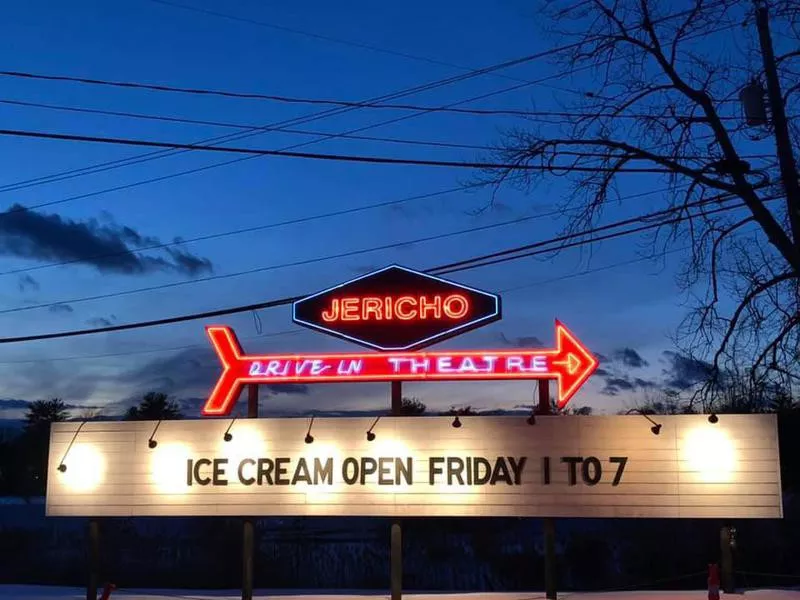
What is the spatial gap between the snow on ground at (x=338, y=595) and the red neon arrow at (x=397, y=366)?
4.18m

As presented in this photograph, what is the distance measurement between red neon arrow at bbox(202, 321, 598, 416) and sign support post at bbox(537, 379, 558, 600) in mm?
339

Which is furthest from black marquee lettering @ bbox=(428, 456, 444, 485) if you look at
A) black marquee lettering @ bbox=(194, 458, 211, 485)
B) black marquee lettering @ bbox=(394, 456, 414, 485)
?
black marquee lettering @ bbox=(194, 458, 211, 485)

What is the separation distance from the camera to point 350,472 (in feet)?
56.3

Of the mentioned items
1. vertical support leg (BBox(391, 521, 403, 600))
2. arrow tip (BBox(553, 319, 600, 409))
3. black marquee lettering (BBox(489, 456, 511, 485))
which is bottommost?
vertical support leg (BBox(391, 521, 403, 600))

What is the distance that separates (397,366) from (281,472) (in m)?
3.09

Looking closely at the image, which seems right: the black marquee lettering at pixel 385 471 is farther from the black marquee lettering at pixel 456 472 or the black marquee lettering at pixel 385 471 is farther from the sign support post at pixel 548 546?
the sign support post at pixel 548 546

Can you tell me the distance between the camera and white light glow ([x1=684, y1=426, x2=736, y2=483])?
1631cm

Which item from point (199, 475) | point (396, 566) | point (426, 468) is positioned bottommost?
point (396, 566)

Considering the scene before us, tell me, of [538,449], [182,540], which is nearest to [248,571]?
[538,449]

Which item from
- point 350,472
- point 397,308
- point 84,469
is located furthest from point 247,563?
point 397,308

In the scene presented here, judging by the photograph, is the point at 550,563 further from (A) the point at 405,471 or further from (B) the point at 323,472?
(B) the point at 323,472

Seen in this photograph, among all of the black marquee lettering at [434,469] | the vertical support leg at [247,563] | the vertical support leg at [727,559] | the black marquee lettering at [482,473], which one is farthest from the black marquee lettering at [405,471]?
the vertical support leg at [727,559]

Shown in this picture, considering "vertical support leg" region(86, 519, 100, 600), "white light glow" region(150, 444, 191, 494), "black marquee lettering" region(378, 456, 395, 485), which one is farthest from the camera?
"vertical support leg" region(86, 519, 100, 600)

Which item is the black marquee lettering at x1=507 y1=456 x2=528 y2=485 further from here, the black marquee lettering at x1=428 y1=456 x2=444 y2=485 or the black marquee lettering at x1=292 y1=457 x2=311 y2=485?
the black marquee lettering at x1=292 y1=457 x2=311 y2=485
